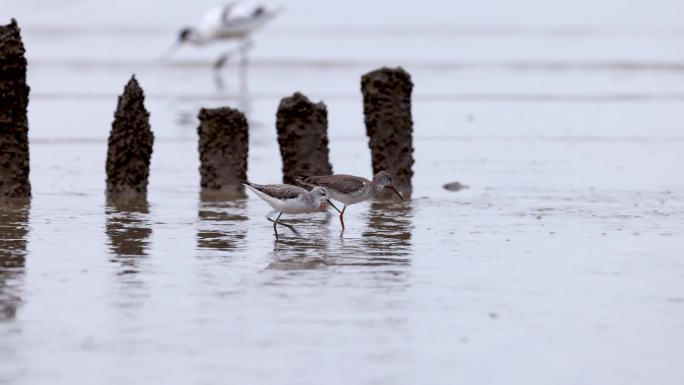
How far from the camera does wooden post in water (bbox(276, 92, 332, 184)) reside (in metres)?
16.3

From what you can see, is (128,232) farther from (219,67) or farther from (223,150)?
(219,67)

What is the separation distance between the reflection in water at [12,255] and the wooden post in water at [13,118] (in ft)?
1.76

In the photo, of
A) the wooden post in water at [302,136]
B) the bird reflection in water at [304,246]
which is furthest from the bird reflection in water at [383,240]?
the wooden post in water at [302,136]

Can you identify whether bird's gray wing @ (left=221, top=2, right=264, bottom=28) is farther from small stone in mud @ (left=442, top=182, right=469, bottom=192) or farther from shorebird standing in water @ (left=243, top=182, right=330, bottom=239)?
shorebird standing in water @ (left=243, top=182, right=330, bottom=239)

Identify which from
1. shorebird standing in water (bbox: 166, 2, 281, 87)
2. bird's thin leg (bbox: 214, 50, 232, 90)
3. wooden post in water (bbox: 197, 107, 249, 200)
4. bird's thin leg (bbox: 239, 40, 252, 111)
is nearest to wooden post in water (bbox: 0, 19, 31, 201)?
wooden post in water (bbox: 197, 107, 249, 200)

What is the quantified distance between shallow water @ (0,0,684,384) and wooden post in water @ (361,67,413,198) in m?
0.43

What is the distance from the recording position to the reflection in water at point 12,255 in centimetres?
987

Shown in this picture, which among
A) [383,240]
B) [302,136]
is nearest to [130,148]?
[302,136]

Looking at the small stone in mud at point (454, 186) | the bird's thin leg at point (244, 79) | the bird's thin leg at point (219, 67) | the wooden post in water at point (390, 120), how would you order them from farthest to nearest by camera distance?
the bird's thin leg at point (219, 67)
the bird's thin leg at point (244, 79)
the small stone in mud at point (454, 186)
the wooden post in water at point (390, 120)

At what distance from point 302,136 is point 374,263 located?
4.92m

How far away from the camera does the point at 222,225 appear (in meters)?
13.9

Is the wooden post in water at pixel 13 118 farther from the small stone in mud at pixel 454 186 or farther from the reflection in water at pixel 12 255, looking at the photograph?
the small stone in mud at pixel 454 186

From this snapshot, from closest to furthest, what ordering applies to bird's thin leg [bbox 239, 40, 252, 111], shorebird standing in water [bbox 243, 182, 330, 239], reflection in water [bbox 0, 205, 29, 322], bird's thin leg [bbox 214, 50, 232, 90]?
reflection in water [bbox 0, 205, 29, 322] < shorebird standing in water [bbox 243, 182, 330, 239] < bird's thin leg [bbox 239, 40, 252, 111] < bird's thin leg [bbox 214, 50, 232, 90]

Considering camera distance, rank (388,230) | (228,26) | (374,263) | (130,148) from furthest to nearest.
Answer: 1. (228,26)
2. (130,148)
3. (388,230)
4. (374,263)
